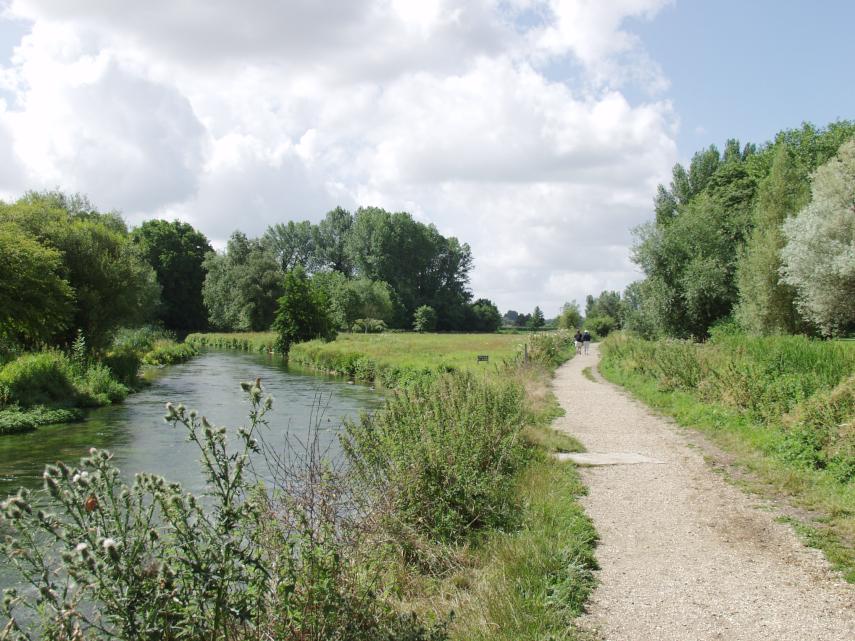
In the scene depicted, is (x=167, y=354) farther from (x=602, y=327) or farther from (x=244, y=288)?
(x=602, y=327)

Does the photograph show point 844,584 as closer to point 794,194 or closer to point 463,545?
point 463,545

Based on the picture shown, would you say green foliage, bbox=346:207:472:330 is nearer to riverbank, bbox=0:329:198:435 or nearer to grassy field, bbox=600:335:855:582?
riverbank, bbox=0:329:198:435

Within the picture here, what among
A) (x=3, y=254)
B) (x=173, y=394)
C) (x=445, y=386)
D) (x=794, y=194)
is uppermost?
(x=794, y=194)

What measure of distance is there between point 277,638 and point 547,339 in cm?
3284

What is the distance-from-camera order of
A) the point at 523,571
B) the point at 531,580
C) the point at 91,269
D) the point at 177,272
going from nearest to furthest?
the point at 531,580
the point at 523,571
the point at 91,269
the point at 177,272

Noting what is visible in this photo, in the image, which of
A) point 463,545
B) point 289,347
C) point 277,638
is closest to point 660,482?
point 463,545

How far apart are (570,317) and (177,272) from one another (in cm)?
5118

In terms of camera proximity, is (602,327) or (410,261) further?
(410,261)

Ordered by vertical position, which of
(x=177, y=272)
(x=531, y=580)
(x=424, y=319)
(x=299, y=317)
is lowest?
(x=531, y=580)

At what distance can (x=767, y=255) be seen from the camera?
33969 mm

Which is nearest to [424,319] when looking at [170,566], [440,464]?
[440,464]

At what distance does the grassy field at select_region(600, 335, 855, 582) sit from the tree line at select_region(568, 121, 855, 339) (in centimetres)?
1411

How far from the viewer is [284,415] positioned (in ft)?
68.1

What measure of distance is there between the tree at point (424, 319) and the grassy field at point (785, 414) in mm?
70899
